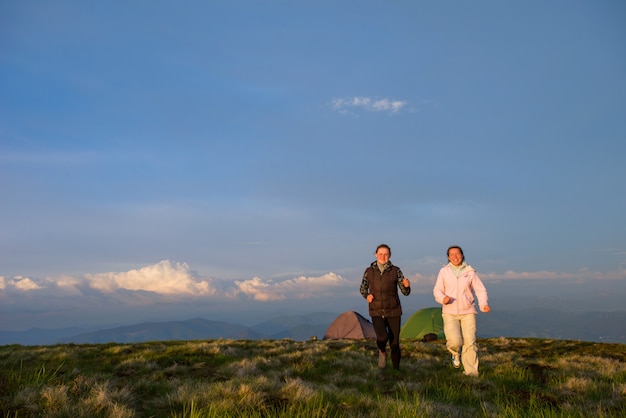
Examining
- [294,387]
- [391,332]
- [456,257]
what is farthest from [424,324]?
[294,387]

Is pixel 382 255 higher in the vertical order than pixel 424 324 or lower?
higher

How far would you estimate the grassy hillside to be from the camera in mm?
5008

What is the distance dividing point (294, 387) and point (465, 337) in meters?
5.24

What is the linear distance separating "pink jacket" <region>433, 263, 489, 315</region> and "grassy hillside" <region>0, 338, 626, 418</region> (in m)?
1.52

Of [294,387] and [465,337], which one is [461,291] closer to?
[465,337]

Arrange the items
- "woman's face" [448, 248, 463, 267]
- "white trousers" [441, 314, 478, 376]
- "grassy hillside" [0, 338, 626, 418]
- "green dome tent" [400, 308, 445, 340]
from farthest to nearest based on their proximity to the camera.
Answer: "green dome tent" [400, 308, 445, 340], "woman's face" [448, 248, 463, 267], "white trousers" [441, 314, 478, 376], "grassy hillside" [0, 338, 626, 418]

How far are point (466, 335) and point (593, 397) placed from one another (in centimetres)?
279

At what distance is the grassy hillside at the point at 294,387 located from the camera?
16.4 ft

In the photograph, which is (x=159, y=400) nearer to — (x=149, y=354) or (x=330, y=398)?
(x=330, y=398)

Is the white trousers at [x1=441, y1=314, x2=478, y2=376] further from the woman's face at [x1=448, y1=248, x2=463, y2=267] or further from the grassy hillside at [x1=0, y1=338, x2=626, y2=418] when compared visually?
the woman's face at [x1=448, y1=248, x2=463, y2=267]

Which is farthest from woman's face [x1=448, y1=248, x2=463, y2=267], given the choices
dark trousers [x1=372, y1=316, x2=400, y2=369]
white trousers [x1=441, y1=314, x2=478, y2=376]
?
dark trousers [x1=372, y1=316, x2=400, y2=369]

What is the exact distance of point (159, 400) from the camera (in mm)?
6207

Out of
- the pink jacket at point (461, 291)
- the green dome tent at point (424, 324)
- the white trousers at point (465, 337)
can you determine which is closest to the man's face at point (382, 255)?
the pink jacket at point (461, 291)

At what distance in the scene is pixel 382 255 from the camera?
423 inches
